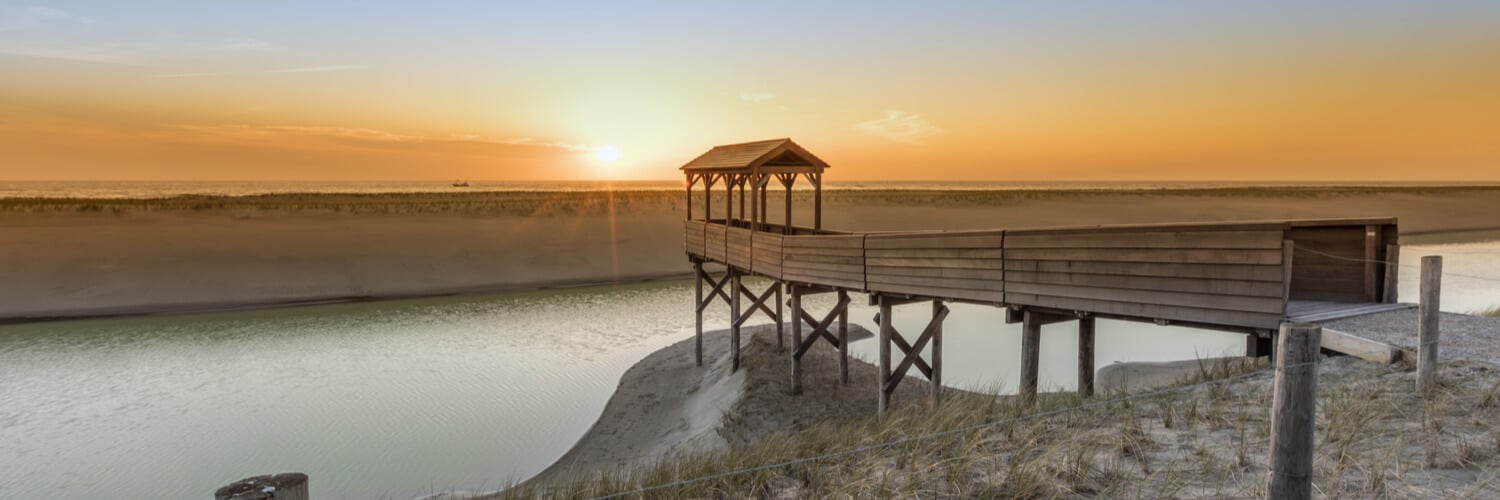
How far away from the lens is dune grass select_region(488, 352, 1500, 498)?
5586 mm

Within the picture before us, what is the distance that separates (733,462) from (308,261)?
105 feet

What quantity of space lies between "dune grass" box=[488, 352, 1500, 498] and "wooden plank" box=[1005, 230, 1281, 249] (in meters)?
1.51

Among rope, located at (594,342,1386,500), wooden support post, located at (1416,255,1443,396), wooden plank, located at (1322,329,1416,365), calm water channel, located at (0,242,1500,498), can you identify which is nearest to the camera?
rope, located at (594,342,1386,500)

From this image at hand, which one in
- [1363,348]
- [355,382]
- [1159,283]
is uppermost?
[1159,283]

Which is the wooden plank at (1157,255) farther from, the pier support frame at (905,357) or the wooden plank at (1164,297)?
the pier support frame at (905,357)

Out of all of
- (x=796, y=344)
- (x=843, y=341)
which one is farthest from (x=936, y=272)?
(x=796, y=344)

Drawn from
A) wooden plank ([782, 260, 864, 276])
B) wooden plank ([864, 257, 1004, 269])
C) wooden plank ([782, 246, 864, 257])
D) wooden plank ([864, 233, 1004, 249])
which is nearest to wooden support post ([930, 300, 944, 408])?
wooden plank ([864, 257, 1004, 269])

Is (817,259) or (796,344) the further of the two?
(796,344)

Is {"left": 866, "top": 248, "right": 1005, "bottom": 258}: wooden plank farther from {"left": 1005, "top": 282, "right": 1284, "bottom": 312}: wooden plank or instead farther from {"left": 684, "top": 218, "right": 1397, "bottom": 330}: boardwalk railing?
{"left": 1005, "top": 282, "right": 1284, "bottom": 312}: wooden plank

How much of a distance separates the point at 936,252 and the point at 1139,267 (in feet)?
9.94

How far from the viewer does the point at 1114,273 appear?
9367mm

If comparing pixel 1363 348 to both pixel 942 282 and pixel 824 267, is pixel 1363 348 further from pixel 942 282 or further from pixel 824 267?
pixel 824 267

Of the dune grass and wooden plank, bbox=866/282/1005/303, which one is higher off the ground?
wooden plank, bbox=866/282/1005/303

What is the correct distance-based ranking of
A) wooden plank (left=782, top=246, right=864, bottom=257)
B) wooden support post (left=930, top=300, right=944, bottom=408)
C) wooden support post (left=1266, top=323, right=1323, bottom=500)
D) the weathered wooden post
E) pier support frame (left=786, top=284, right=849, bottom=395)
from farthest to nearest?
1. pier support frame (left=786, top=284, right=849, bottom=395)
2. wooden plank (left=782, top=246, right=864, bottom=257)
3. wooden support post (left=930, top=300, right=944, bottom=408)
4. wooden support post (left=1266, top=323, right=1323, bottom=500)
5. the weathered wooden post
